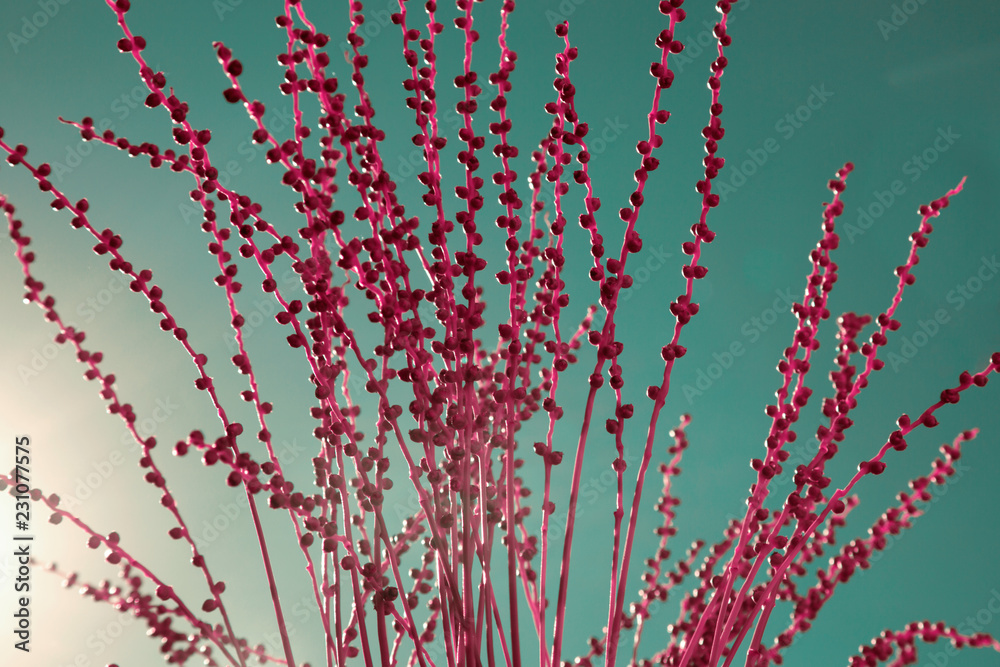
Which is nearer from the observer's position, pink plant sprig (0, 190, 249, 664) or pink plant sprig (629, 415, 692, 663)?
pink plant sprig (0, 190, 249, 664)

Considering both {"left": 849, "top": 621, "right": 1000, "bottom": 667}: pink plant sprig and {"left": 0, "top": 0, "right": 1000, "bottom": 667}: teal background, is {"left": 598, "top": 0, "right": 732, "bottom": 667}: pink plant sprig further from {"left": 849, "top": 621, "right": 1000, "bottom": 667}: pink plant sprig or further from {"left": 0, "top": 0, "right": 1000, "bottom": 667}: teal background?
{"left": 0, "top": 0, "right": 1000, "bottom": 667}: teal background

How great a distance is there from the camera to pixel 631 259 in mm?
1380

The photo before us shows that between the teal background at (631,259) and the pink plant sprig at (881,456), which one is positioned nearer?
the pink plant sprig at (881,456)

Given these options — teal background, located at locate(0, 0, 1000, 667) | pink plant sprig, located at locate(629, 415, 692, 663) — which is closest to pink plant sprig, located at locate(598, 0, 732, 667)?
pink plant sprig, located at locate(629, 415, 692, 663)

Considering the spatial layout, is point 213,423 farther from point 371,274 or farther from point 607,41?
point 607,41

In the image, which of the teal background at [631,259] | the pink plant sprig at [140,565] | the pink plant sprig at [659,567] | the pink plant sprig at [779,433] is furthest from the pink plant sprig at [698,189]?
the teal background at [631,259]

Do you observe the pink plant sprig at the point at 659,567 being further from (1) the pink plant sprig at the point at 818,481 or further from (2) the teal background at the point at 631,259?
(2) the teal background at the point at 631,259

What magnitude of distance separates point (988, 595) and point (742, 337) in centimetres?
61

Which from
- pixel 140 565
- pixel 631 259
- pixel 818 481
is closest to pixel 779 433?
pixel 818 481

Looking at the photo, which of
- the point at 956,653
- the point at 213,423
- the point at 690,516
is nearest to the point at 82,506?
the point at 213,423

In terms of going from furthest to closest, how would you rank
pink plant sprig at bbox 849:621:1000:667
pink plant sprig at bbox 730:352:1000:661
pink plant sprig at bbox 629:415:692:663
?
pink plant sprig at bbox 629:415:692:663
pink plant sprig at bbox 849:621:1000:667
pink plant sprig at bbox 730:352:1000:661

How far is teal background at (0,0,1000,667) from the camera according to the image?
1.27 metres

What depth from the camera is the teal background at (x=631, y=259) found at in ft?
4.15

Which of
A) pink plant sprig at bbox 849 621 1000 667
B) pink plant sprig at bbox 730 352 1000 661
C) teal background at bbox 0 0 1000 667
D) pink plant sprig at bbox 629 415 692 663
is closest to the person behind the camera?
pink plant sprig at bbox 730 352 1000 661
